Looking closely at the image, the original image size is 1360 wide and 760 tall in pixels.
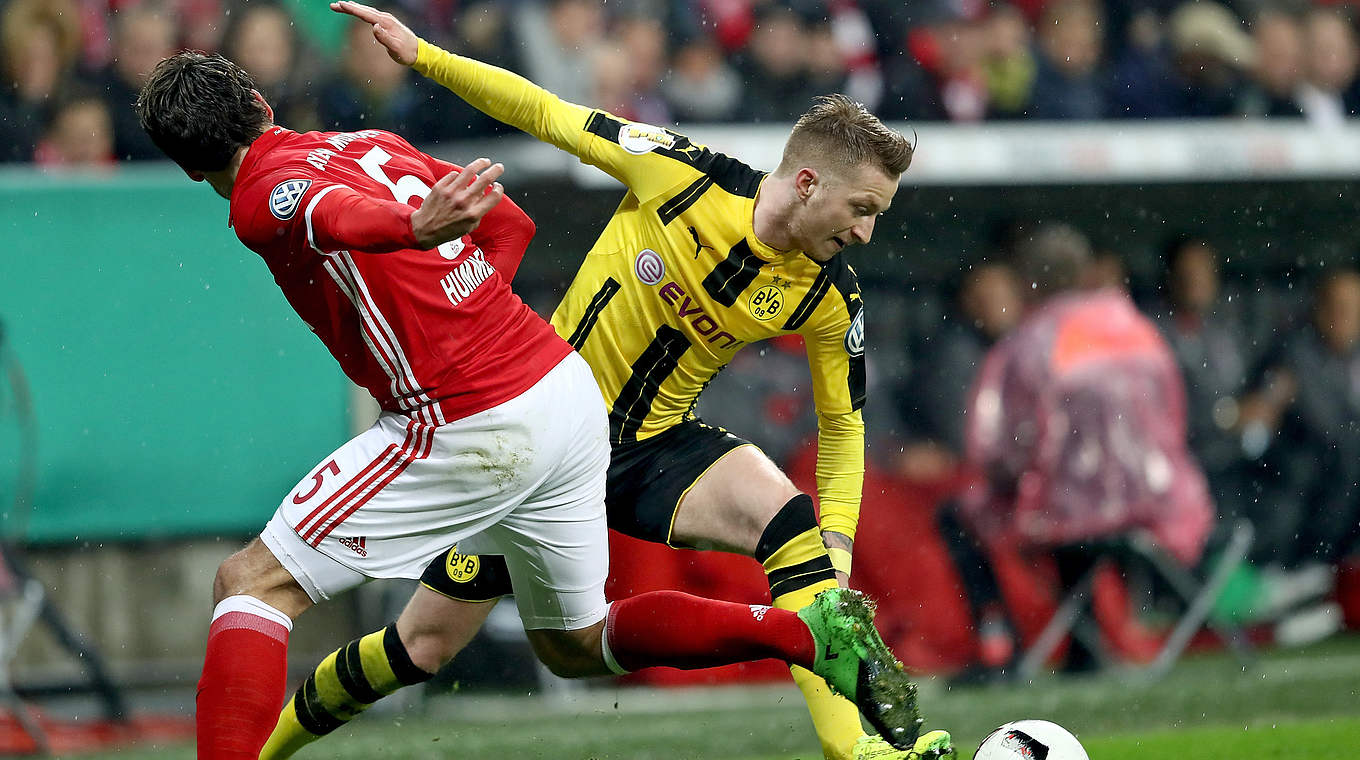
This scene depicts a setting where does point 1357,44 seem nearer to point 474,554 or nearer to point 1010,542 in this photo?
point 1010,542

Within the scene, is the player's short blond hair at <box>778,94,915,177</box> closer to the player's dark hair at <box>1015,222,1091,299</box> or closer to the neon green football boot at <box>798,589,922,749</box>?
the neon green football boot at <box>798,589,922,749</box>

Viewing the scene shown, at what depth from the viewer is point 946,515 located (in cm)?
898

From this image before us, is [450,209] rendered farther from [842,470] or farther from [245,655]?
[842,470]

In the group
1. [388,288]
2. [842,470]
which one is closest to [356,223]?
[388,288]

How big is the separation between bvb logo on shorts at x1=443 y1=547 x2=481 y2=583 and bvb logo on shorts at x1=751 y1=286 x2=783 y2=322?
1.14m

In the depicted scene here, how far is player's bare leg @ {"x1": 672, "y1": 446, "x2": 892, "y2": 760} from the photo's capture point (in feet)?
15.6

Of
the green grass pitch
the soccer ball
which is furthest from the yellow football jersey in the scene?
the green grass pitch

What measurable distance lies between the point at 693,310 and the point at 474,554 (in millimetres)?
986

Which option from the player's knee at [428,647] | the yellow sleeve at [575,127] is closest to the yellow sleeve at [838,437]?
the yellow sleeve at [575,127]

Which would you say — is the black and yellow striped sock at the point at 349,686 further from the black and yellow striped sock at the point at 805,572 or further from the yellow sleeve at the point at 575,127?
the yellow sleeve at the point at 575,127

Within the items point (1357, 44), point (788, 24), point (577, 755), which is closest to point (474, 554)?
point (577, 755)

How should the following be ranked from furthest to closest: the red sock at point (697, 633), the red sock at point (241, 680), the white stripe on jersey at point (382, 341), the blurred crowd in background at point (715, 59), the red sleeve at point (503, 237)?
the blurred crowd in background at point (715, 59), the red sleeve at point (503, 237), the red sock at point (697, 633), the white stripe on jersey at point (382, 341), the red sock at point (241, 680)

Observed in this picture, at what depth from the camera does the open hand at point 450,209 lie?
3619mm

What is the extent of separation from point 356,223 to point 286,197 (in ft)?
0.97
